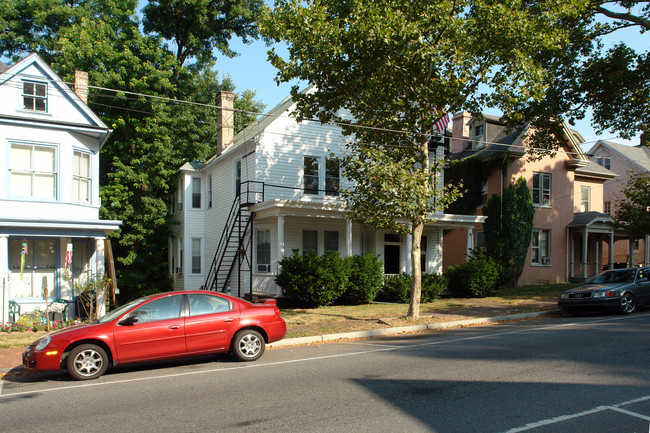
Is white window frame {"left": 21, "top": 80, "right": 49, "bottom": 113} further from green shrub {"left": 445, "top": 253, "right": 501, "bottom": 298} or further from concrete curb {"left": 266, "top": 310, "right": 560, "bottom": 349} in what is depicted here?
green shrub {"left": 445, "top": 253, "right": 501, "bottom": 298}

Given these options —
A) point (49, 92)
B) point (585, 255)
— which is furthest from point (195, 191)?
point (585, 255)

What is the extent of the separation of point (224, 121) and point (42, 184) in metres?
12.5

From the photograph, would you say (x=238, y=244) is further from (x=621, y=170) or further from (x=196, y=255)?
(x=621, y=170)

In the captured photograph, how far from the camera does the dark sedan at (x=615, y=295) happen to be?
15.8 m

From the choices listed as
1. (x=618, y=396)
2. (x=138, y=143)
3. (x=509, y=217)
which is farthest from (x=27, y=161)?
(x=509, y=217)

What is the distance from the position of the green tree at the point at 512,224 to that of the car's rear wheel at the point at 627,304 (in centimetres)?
1084

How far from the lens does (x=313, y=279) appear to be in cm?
1875

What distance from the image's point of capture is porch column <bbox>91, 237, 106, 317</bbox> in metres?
17.5

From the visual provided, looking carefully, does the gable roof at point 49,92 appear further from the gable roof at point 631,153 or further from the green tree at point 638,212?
the gable roof at point 631,153

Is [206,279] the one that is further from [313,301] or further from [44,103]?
[44,103]

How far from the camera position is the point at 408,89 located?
15641 millimetres

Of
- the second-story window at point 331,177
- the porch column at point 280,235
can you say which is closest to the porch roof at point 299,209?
the porch column at point 280,235

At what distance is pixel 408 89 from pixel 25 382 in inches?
482

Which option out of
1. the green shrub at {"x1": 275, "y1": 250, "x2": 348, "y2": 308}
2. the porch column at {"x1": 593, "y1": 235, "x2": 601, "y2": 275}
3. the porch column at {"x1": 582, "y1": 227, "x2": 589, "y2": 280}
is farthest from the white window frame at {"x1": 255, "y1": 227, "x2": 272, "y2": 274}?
the porch column at {"x1": 593, "y1": 235, "x2": 601, "y2": 275}
